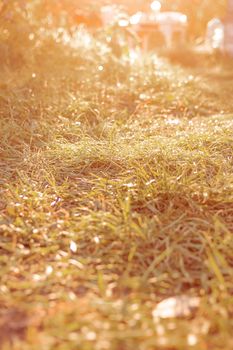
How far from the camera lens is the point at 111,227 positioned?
2.07 meters

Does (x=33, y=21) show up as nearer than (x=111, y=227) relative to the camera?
No

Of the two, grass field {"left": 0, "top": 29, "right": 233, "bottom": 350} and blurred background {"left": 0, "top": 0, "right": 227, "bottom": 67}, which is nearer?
Answer: grass field {"left": 0, "top": 29, "right": 233, "bottom": 350}

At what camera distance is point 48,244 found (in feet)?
6.61

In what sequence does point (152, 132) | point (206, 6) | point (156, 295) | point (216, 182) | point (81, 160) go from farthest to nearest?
point (206, 6), point (152, 132), point (81, 160), point (216, 182), point (156, 295)

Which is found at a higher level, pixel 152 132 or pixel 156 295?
pixel 156 295

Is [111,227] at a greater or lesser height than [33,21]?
greater

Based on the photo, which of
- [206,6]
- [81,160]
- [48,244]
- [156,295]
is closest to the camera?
[156,295]

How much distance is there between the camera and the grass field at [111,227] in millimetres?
1483

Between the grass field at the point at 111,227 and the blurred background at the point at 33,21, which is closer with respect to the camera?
the grass field at the point at 111,227

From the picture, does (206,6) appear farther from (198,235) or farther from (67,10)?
(198,235)

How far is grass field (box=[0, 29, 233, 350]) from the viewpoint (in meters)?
1.48

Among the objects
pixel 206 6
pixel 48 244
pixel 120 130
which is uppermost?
pixel 48 244

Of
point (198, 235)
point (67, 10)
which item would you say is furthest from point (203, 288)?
point (67, 10)

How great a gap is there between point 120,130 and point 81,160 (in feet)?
1.98
